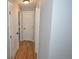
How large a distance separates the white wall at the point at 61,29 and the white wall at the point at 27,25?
21.3 feet

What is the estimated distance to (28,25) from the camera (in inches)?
332

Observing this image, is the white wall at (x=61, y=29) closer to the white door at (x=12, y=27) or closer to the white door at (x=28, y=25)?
the white door at (x=12, y=27)

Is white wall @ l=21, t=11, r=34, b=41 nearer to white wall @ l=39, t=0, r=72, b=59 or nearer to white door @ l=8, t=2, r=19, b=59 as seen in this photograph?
white door @ l=8, t=2, r=19, b=59

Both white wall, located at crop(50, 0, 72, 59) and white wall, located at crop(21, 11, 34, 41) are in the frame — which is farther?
white wall, located at crop(21, 11, 34, 41)

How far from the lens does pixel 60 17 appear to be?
1838mm

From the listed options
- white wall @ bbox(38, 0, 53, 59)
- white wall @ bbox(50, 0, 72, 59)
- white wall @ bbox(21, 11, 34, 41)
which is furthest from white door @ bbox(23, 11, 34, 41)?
white wall @ bbox(50, 0, 72, 59)

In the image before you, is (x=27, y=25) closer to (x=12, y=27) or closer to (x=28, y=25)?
(x=28, y=25)

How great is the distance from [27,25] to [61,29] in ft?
21.9

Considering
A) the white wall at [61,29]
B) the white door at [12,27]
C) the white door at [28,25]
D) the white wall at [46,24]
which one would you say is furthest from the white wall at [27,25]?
the white wall at [61,29]

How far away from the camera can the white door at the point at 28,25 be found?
8.41 metres

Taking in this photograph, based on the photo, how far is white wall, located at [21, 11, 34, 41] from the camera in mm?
8406

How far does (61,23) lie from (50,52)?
504 millimetres

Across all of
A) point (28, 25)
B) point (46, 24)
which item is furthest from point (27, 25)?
point (46, 24)
